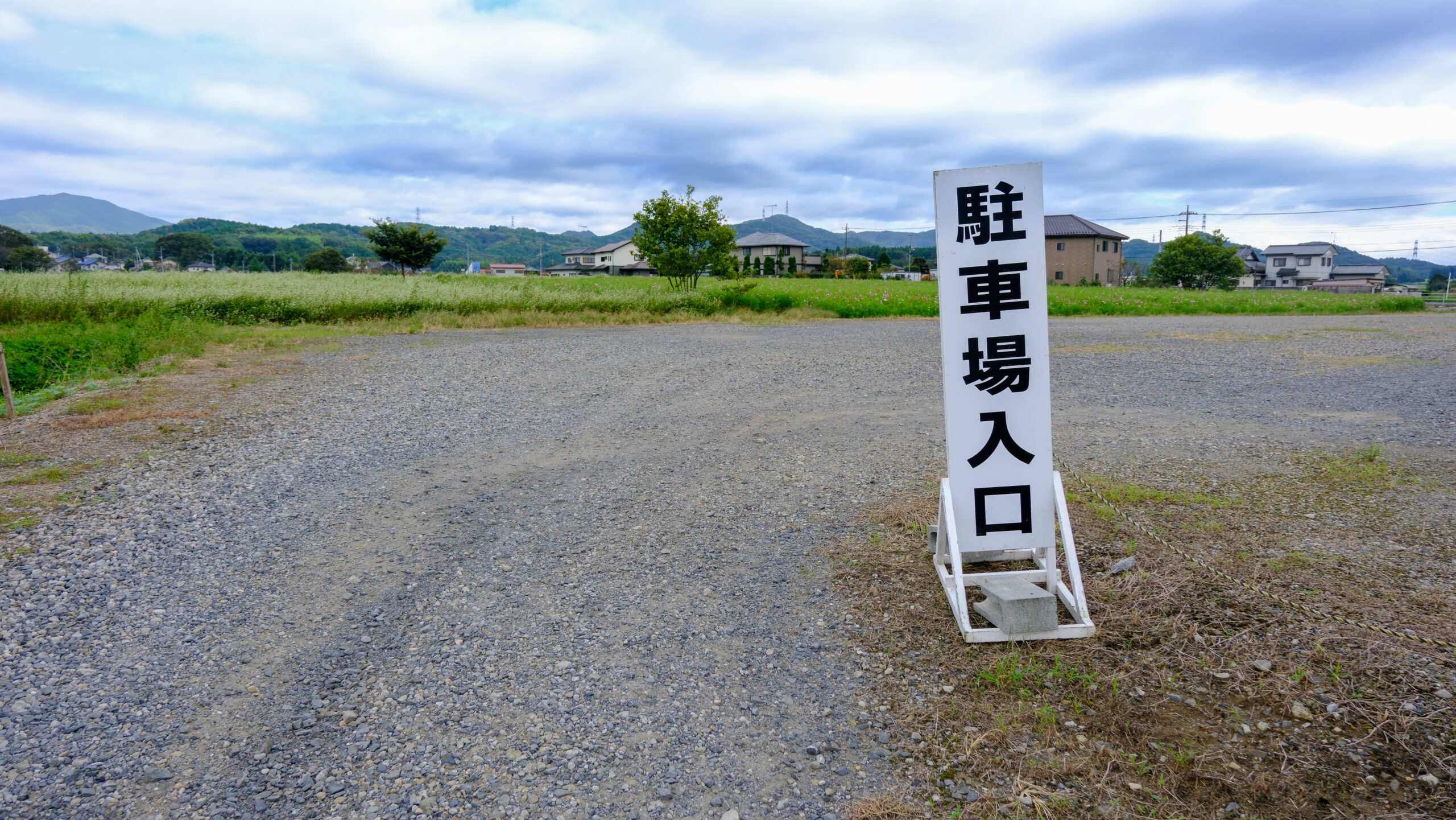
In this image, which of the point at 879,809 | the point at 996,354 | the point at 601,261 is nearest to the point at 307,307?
the point at 996,354

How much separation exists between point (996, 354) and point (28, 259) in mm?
41978

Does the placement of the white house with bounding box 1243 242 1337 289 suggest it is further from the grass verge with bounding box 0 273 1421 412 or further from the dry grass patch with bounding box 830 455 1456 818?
the dry grass patch with bounding box 830 455 1456 818

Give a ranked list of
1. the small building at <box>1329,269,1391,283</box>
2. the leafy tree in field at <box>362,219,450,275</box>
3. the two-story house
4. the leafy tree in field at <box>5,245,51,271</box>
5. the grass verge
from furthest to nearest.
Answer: the two-story house
the small building at <box>1329,269,1391,283</box>
the leafy tree in field at <box>362,219,450,275</box>
the leafy tree in field at <box>5,245,51,271</box>
the grass verge

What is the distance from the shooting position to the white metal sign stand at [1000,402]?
112 inches

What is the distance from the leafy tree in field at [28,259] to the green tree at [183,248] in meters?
20.2

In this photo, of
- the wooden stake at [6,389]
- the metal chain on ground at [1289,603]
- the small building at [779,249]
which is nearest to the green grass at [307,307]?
the wooden stake at [6,389]

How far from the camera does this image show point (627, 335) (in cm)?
1493

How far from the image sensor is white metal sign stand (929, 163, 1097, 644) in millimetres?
2854

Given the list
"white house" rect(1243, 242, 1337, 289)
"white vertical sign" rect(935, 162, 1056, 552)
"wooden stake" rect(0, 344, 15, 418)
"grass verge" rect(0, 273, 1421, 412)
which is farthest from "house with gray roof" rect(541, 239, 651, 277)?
"white vertical sign" rect(935, 162, 1056, 552)

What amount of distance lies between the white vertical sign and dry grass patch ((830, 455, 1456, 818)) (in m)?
0.46

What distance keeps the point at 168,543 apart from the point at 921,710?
3.74m

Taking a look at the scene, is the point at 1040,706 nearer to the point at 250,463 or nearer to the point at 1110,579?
the point at 1110,579

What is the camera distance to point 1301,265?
197 ft

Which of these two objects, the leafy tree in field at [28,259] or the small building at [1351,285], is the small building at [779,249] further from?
the leafy tree in field at [28,259]
